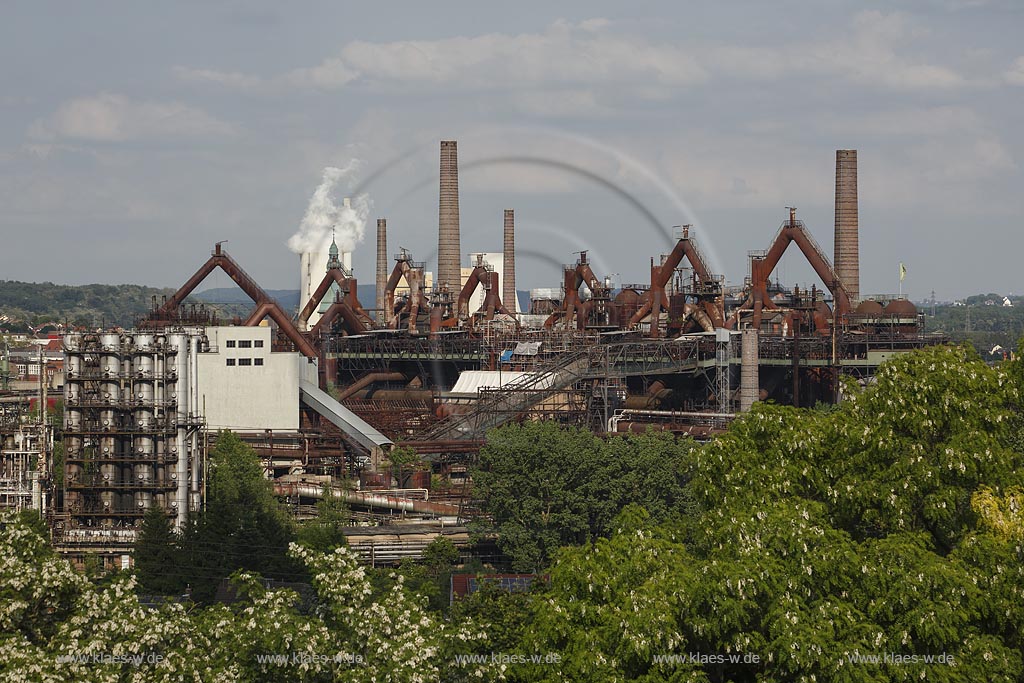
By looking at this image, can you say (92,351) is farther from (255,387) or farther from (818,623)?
(818,623)

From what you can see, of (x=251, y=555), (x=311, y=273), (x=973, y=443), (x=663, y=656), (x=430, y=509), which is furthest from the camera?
(x=311, y=273)

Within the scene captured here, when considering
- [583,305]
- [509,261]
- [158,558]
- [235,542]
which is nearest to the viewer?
[158,558]

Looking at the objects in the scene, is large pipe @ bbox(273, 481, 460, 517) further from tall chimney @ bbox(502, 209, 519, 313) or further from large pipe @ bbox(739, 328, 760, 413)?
tall chimney @ bbox(502, 209, 519, 313)

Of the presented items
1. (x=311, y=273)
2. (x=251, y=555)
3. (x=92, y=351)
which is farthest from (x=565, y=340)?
(x=311, y=273)

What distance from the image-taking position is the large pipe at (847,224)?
113 meters

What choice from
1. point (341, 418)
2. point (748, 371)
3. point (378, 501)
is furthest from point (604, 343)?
point (378, 501)

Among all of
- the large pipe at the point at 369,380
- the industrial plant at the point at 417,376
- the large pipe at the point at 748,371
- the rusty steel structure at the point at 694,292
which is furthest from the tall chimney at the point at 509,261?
the large pipe at the point at 748,371

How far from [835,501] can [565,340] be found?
6606cm

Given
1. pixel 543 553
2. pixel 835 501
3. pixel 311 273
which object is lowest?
pixel 543 553

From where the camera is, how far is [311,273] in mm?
159625

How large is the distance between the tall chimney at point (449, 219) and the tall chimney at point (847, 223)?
101 feet

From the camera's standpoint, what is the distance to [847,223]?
371 feet

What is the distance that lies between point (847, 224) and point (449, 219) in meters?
32.1

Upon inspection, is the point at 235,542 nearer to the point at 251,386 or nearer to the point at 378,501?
the point at 378,501
